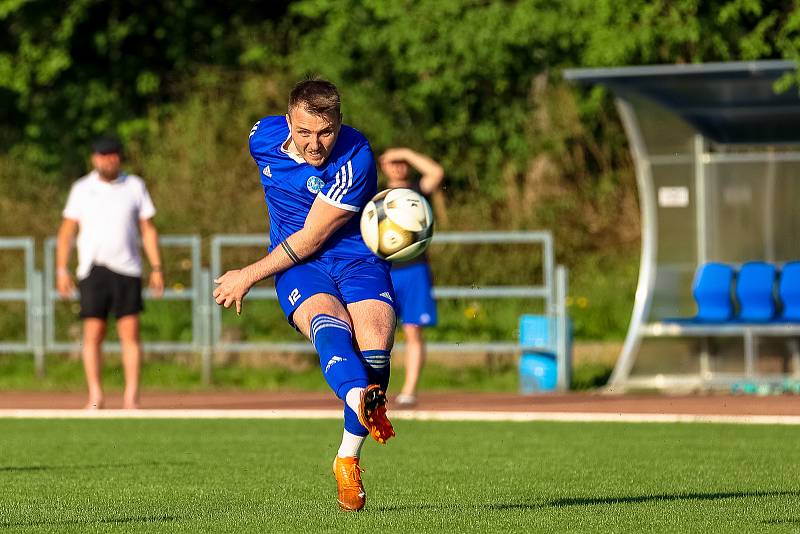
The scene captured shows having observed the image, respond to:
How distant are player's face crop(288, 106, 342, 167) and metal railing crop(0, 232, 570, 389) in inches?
360

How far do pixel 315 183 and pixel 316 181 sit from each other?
0.01 metres

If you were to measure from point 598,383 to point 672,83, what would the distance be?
334 cm

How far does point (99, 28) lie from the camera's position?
1063 inches

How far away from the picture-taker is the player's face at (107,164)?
14.1 metres

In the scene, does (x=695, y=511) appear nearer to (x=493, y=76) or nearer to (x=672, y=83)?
(x=672, y=83)

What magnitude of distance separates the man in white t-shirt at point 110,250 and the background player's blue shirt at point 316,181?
20.8 feet

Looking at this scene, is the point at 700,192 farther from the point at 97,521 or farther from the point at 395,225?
the point at 97,521

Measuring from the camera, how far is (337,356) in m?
7.46

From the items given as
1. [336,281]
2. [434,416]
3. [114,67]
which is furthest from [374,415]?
[114,67]

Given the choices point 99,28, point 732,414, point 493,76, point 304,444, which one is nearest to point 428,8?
point 493,76

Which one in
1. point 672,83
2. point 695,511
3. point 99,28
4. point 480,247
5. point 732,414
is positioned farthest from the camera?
point 99,28

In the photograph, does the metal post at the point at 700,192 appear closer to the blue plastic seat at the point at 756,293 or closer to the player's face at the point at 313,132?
the blue plastic seat at the point at 756,293

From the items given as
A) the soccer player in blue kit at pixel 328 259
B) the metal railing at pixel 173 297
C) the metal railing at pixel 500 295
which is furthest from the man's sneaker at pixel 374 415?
the metal railing at pixel 173 297

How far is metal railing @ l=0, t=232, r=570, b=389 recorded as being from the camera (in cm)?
1683
